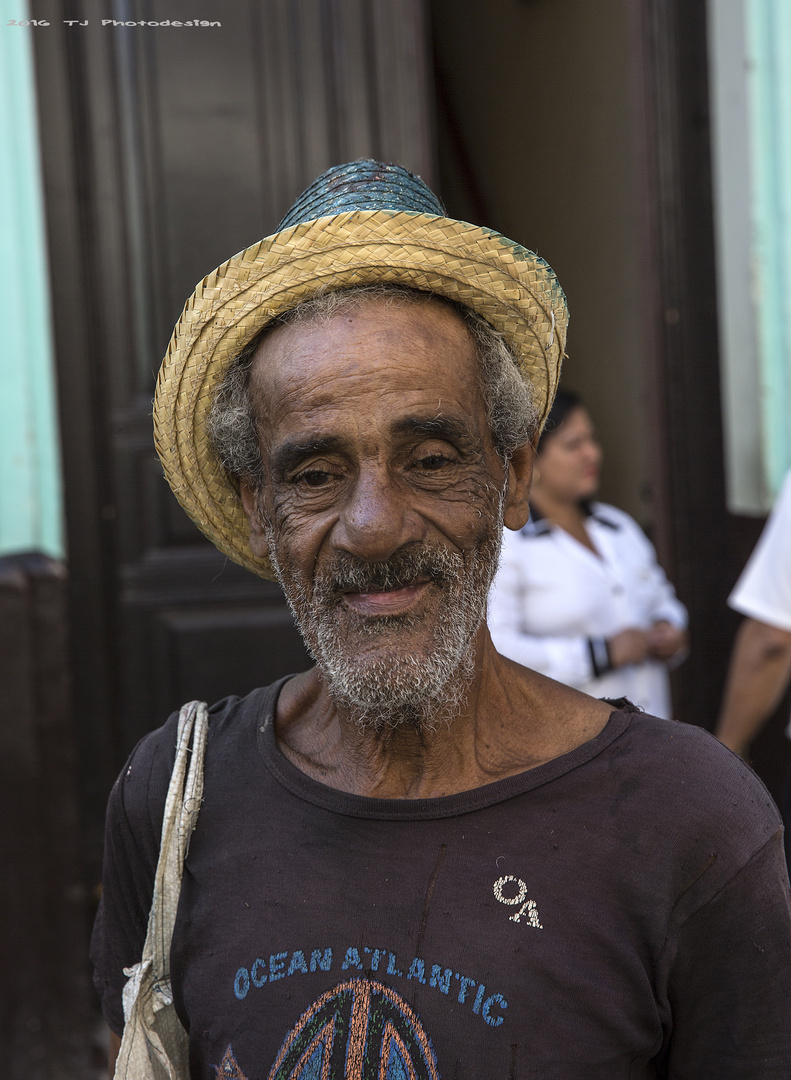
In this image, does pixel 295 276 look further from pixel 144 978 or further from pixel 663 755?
pixel 144 978

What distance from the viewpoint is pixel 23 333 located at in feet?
10.4

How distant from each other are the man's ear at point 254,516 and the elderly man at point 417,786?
2cm

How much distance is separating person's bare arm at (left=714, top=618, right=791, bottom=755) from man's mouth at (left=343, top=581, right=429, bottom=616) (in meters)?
1.95

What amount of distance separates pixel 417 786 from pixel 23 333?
2.34 m

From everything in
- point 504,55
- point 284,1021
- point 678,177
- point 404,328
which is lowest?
point 284,1021

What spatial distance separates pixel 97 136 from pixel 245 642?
5.45 ft

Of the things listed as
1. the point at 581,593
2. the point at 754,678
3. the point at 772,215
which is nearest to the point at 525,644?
the point at 581,593

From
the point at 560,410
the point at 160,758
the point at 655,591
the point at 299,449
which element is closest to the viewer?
the point at 299,449

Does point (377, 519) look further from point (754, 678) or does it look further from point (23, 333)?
point (23, 333)

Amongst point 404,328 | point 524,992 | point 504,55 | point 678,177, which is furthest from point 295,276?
point 504,55

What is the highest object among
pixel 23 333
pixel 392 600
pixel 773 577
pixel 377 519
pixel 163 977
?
pixel 23 333

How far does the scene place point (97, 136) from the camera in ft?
10.6

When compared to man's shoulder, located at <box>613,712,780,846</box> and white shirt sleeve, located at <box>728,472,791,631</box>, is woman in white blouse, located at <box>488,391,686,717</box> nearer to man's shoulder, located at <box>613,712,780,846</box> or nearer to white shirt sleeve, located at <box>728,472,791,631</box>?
white shirt sleeve, located at <box>728,472,791,631</box>

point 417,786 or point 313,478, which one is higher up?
point 313,478
